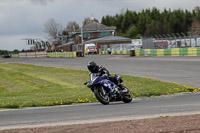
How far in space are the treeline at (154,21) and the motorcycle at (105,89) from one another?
A: 125 meters

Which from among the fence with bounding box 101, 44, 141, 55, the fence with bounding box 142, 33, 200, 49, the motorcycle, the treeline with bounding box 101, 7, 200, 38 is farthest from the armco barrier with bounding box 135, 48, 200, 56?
the treeline with bounding box 101, 7, 200, 38

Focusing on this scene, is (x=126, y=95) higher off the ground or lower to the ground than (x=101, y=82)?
lower

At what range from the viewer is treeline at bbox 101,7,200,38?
139250 mm

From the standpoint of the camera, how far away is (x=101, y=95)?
12055 millimetres

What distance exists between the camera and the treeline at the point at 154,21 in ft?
457

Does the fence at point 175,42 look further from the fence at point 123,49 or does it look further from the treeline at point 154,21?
the treeline at point 154,21

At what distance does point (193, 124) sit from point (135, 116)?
1992 millimetres

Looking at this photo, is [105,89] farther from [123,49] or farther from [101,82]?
[123,49]

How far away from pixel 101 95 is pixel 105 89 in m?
0.25

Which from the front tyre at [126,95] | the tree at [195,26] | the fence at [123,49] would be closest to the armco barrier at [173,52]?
the fence at [123,49]

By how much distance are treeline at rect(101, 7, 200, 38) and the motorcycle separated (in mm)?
124811

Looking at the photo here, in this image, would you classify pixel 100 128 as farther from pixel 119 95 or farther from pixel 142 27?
pixel 142 27

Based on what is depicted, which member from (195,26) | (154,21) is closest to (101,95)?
(195,26)

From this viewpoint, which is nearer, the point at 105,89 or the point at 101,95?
the point at 101,95
